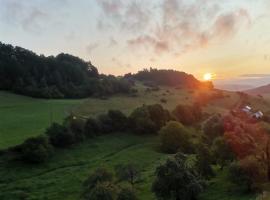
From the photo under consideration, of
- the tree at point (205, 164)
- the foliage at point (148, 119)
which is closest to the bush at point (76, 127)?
the foliage at point (148, 119)

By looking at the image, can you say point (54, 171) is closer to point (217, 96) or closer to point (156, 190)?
point (156, 190)

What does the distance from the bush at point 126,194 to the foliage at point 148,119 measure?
6452 cm

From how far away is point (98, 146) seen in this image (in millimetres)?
102625

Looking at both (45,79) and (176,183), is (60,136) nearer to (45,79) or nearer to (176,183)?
(176,183)

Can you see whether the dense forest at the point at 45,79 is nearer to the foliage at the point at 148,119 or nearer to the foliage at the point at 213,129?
the foliage at the point at 148,119

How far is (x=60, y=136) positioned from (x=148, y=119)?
32.9 meters

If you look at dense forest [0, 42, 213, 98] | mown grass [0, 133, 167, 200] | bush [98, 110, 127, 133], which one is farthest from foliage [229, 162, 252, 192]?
dense forest [0, 42, 213, 98]

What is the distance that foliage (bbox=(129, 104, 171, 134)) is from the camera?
119125mm

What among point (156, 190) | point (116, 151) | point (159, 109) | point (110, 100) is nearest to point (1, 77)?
point (110, 100)

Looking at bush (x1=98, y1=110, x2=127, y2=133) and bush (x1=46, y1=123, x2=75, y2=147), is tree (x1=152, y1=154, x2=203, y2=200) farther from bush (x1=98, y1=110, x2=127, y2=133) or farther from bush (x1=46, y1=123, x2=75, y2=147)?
bush (x1=98, y1=110, x2=127, y2=133)

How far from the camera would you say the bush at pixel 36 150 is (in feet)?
286

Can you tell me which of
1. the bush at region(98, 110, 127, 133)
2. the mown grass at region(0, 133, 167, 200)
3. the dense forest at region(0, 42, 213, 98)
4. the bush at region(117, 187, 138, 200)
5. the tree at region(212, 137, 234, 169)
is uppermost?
the dense forest at region(0, 42, 213, 98)

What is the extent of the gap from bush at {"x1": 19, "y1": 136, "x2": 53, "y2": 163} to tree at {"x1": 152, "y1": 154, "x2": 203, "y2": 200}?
37629 mm

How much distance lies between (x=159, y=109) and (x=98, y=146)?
34.6 m
